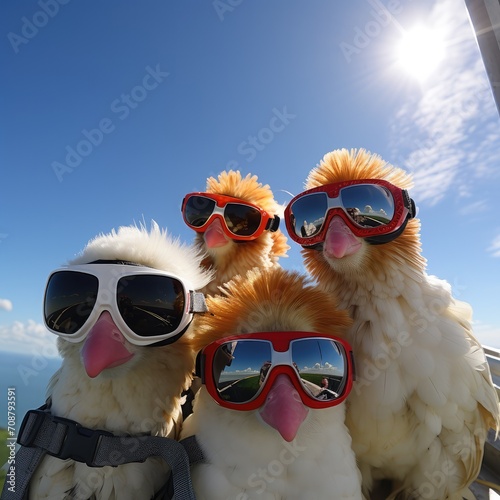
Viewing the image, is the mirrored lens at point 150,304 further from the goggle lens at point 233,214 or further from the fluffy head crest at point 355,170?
the goggle lens at point 233,214

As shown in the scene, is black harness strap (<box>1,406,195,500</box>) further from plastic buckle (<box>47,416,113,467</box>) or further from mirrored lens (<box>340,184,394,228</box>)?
mirrored lens (<box>340,184,394,228</box>)

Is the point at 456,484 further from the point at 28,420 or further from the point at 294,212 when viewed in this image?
the point at 28,420

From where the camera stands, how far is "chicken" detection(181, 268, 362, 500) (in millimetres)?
929

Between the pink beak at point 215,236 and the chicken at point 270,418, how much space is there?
2.80 ft

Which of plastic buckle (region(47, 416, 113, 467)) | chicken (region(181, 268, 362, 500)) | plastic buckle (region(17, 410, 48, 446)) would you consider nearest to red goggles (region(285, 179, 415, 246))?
chicken (region(181, 268, 362, 500))

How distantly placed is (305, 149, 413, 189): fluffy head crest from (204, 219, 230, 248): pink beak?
28.2 inches

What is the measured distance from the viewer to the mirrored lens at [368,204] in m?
1.28

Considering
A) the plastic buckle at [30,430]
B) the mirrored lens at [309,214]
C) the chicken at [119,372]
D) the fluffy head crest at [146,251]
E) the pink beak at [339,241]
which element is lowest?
the plastic buckle at [30,430]

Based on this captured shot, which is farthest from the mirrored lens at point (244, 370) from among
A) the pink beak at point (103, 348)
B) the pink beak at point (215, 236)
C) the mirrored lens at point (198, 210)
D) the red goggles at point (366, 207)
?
the mirrored lens at point (198, 210)

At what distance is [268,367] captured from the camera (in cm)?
101

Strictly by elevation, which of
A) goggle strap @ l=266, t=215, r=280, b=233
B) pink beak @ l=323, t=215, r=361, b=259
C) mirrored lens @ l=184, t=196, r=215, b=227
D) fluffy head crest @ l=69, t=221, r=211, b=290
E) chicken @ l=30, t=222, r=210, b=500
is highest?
goggle strap @ l=266, t=215, r=280, b=233

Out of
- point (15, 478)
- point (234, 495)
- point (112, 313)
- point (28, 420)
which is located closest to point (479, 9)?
point (112, 313)

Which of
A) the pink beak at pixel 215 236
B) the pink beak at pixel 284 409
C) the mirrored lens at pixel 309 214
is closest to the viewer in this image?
the pink beak at pixel 284 409

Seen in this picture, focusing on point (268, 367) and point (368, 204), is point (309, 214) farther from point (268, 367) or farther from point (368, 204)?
point (268, 367)
